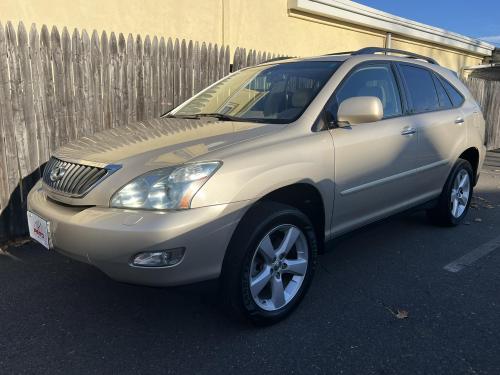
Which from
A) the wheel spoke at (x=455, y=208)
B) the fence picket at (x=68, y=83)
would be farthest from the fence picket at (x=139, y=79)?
the wheel spoke at (x=455, y=208)

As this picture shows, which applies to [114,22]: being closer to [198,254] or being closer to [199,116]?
[199,116]

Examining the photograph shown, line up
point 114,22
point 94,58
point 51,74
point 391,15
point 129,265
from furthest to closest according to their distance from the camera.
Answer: point 391,15 → point 114,22 → point 94,58 → point 51,74 → point 129,265

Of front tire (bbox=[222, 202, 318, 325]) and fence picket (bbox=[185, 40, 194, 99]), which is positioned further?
fence picket (bbox=[185, 40, 194, 99])

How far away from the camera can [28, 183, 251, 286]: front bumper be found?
2293mm

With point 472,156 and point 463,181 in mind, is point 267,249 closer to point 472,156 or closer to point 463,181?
point 463,181

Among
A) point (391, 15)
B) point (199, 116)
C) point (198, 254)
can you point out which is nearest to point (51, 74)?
point (199, 116)

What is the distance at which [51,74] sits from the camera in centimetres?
447

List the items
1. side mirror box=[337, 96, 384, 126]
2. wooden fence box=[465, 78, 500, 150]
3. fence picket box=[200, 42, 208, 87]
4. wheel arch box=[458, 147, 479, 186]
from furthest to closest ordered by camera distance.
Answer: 1. wooden fence box=[465, 78, 500, 150]
2. fence picket box=[200, 42, 208, 87]
3. wheel arch box=[458, 147, 479, 186]
4. side mirror box=[337, 96, 384, 126]

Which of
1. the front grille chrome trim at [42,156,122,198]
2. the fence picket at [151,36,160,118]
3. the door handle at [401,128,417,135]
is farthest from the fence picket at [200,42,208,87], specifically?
the front grille chrome trim at [42,156,122,198]

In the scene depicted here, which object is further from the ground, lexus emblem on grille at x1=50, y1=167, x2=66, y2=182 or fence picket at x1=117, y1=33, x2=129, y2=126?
fence picket at x1=117, y1=33, x2=129, y2=126

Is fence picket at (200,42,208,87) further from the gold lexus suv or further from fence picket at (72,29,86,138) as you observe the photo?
the gold lexus suv

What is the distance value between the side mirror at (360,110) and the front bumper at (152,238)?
1.10 m

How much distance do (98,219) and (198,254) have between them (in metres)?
0.58

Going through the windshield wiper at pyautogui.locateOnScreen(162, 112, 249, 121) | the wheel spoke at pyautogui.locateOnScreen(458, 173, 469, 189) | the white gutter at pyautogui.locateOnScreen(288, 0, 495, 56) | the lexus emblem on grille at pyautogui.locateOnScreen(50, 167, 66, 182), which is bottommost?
the wheel spoke at pyautogui.locateOnScreen(458, 173, 469, 189)
